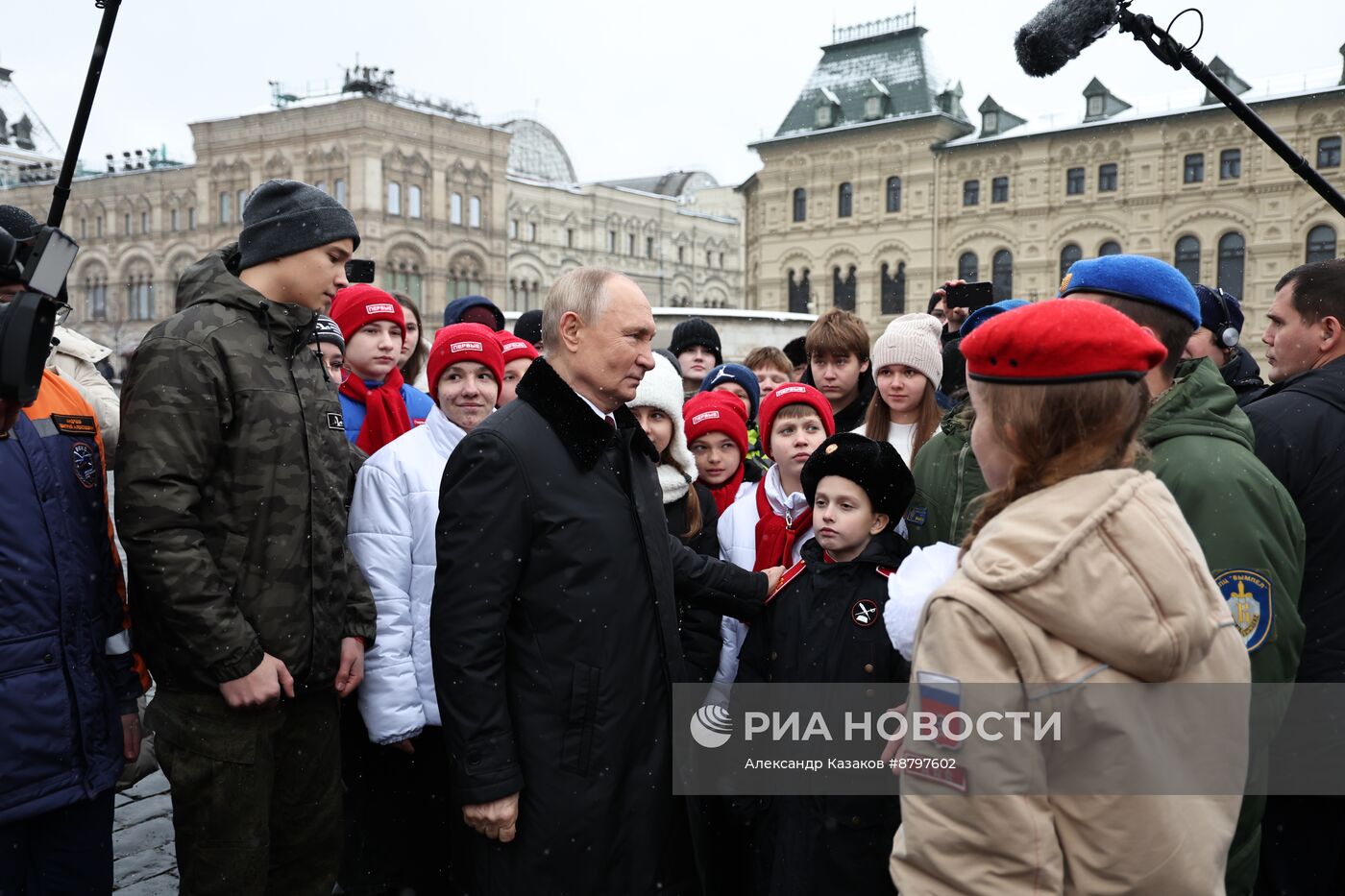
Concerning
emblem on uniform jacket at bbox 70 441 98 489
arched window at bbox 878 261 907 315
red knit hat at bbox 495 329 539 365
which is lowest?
emblem on uniform jacket at bbox 70 441 98 489

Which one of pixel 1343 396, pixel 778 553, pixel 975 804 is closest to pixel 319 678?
pixel 778 553

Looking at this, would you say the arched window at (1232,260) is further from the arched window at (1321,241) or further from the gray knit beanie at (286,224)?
the gray knit beanie at (286,224)

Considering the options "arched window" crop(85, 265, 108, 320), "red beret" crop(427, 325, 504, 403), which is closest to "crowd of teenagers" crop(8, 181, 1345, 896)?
"red beret" crop(427, 325, 504, 403)

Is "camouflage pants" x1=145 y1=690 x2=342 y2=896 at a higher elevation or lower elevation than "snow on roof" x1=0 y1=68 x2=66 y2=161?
lower

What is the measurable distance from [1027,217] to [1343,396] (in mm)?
40935

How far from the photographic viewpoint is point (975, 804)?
5.56 ft

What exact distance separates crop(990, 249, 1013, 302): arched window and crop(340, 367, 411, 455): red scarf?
132 ft

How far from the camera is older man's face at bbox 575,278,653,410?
9.10 ft

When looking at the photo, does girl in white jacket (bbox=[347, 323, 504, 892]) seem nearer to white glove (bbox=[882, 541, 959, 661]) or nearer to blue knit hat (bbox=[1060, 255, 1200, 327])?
white glove (bbox=[882, 541, 959, 661])

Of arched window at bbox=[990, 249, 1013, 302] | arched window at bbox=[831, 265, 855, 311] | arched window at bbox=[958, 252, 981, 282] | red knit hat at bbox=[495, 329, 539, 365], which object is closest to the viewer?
red knit hat at bbox=[495, 329, 539, 365]

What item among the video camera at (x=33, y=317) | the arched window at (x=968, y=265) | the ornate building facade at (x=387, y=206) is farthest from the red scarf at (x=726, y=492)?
the ornate building facade at (x=387, y=206)

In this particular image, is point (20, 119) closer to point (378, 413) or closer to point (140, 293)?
point (140, 293)

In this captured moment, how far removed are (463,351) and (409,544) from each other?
0.78m

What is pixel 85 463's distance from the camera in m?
2.93
